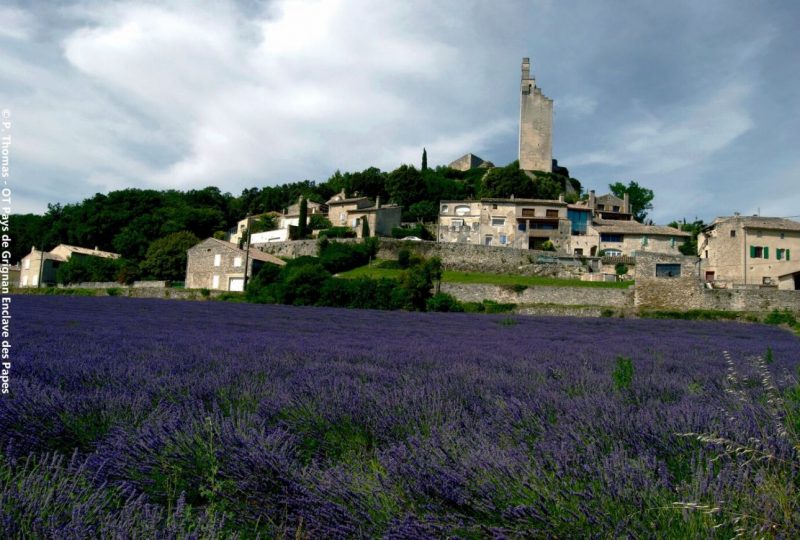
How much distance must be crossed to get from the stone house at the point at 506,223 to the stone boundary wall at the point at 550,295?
1948cm

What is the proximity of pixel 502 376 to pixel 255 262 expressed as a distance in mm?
36103

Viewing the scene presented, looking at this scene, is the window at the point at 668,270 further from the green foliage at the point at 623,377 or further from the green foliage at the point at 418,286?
the green foliage at the point at 623,377

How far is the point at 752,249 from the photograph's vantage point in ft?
121

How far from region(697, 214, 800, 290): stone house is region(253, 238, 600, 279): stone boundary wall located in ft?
27.4

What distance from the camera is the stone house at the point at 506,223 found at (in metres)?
48.3

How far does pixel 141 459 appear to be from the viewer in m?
2.21

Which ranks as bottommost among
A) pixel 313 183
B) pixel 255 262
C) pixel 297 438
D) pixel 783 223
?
pixel 297 438

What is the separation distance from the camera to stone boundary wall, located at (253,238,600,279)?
1593 inches

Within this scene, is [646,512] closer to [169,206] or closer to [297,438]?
[297,438]

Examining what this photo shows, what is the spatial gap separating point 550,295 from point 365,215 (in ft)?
84.6

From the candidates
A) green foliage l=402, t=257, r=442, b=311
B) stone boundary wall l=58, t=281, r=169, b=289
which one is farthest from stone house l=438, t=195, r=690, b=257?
stone boundary wall l=58, t=281, r=169, b=289

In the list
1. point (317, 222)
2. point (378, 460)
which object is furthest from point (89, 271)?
point (378, 460)

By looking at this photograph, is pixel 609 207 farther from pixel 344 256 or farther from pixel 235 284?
pixel 235 284

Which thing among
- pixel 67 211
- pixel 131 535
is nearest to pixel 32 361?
pixel 131 535
